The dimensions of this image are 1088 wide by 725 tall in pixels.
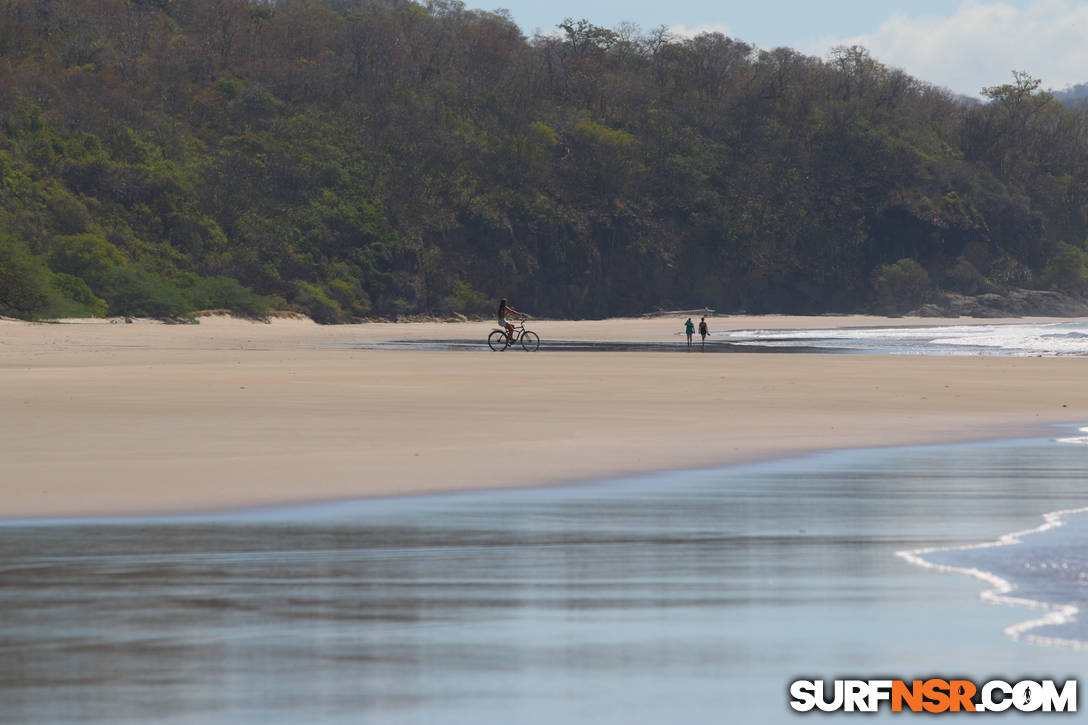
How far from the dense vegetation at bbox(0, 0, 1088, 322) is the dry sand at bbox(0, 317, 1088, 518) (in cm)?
4490

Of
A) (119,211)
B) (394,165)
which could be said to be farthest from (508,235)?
(119,211)

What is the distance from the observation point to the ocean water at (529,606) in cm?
547

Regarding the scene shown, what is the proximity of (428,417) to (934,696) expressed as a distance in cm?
1350

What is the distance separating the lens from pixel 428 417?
18.5m

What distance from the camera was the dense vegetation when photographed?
8494 cm

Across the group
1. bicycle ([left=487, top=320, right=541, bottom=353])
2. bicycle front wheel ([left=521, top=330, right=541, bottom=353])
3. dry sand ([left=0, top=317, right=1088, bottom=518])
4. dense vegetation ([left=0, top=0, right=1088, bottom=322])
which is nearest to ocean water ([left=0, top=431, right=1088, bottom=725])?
dry sand ([left=0, top=317, right=1088, bottom=518])

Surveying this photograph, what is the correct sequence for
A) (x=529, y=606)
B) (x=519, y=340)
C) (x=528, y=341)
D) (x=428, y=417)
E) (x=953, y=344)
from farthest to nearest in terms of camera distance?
(x=953, y=344), (x=528, y=341), (x=519, y=340), (x=428, y=417), (x=529, y=606)

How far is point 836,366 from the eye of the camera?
3325 cm

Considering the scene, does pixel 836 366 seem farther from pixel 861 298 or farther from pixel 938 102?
pixel 938 102

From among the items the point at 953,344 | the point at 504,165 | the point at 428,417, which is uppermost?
the point at 504,165

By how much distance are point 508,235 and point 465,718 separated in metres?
94.5

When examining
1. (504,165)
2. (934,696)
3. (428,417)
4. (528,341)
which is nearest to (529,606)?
(934,696)

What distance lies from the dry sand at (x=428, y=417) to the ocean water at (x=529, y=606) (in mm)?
1791

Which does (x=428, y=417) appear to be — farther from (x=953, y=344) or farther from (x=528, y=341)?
(x=953, y=344)
